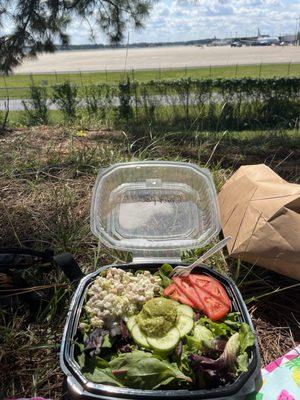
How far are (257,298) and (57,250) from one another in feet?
3.88

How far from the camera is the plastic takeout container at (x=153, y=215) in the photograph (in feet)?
5.71

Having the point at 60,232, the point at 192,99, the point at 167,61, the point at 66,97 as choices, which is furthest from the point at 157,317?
the point at 167,61

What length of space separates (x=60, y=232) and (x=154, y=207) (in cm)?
72

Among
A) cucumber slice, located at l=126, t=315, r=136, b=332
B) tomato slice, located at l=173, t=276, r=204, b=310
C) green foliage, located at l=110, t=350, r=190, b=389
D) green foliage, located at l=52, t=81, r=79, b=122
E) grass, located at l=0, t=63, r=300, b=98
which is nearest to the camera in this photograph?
green foliage, located at l=110, t=350, r=190, b=389

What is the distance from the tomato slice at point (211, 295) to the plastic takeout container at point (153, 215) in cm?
3

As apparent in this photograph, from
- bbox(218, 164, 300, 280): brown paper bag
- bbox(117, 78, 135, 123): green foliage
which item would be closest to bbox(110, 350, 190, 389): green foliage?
bbox(218, 164, 300, 280): brown paper bag

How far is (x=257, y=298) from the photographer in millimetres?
2025

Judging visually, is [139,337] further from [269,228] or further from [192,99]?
[192,99]

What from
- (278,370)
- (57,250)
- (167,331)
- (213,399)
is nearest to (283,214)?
(278,370)

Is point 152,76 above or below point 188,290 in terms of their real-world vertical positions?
below

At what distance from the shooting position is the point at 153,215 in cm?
217

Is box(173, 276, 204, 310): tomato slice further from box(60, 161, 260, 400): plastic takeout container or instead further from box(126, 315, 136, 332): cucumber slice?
box(126, 315, 136, 332): cucumber slice

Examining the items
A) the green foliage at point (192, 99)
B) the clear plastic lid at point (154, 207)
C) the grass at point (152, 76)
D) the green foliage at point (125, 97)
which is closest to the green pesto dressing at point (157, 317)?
the clear plastic lid at point (154, 207)

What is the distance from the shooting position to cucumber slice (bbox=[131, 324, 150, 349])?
1.35 metres
